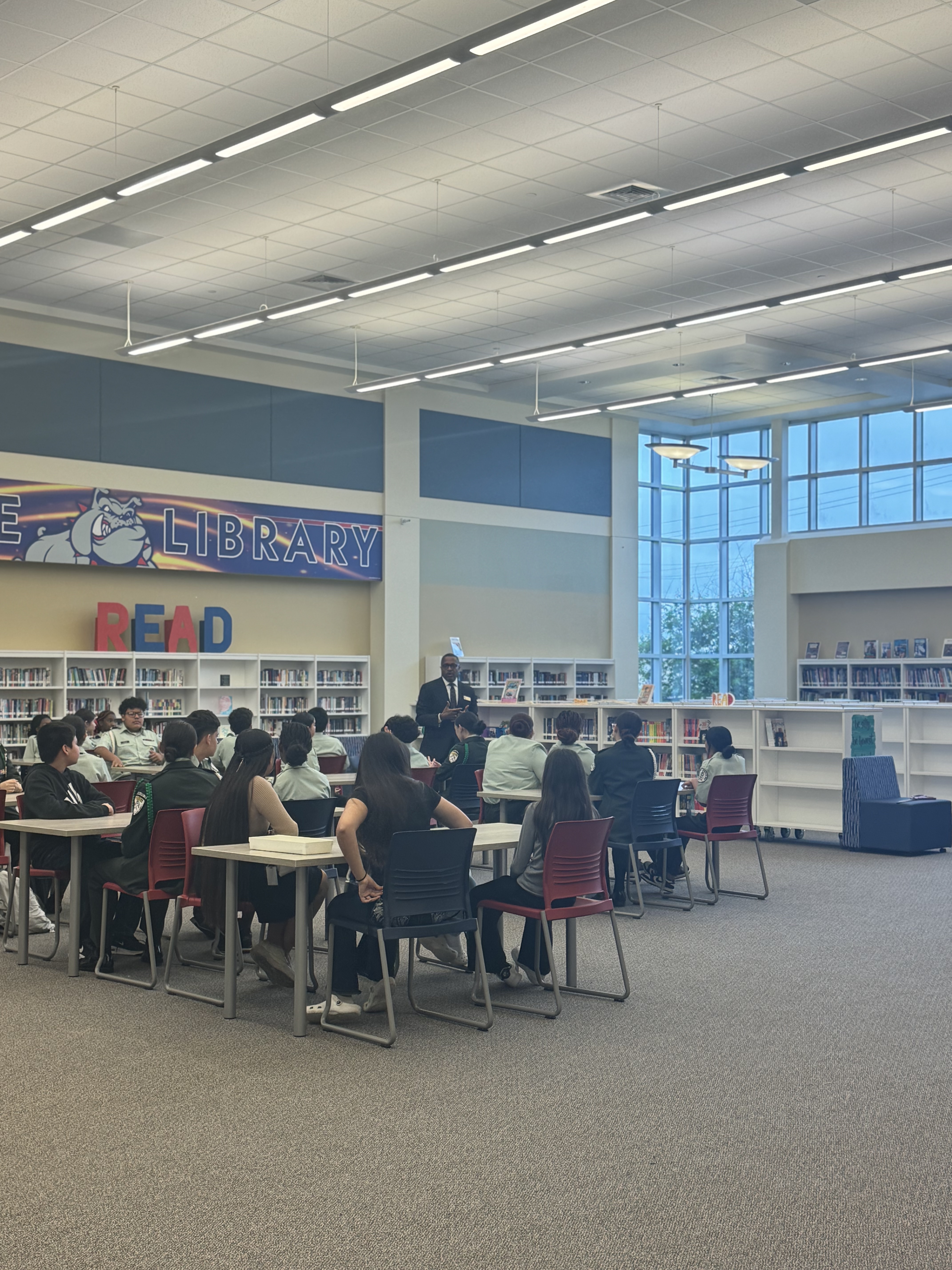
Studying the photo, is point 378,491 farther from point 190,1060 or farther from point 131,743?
point 190,1060

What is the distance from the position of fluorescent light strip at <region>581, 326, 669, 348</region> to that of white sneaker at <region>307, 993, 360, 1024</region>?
6712 mm

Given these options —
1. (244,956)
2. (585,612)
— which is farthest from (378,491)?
(244,956)

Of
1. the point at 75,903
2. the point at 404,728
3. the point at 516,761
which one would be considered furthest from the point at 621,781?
the point at 75,903

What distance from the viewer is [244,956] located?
711 cm

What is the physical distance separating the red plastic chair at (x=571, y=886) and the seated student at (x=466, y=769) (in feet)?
12.5

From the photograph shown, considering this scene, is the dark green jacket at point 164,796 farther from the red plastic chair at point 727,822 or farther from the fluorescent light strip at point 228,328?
the fluorescent light strip at point 228,328

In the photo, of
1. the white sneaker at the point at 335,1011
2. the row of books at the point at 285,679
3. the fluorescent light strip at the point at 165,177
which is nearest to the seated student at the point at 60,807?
the white sneaker at the point at 335,1011

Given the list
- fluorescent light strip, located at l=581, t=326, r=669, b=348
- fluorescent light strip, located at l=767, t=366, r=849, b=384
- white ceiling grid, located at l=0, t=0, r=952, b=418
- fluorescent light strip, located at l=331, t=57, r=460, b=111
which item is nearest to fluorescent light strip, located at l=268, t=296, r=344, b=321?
white ceiling grid, located at l=0, t=0, r=952, b=418

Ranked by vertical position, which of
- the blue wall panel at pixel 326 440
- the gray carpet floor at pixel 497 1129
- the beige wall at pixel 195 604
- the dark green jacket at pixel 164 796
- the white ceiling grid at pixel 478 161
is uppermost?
the white ceiling grid at pixel 478 161

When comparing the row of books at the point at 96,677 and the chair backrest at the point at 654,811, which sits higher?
the row of books at the point at 96,677

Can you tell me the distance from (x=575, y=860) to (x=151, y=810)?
6.87 ft

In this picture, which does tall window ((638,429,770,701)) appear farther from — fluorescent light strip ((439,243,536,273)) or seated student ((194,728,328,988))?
seated student ((194,728,328,988))

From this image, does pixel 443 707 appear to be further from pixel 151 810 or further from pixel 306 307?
pixel 151 810

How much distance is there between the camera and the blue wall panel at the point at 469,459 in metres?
15.9
